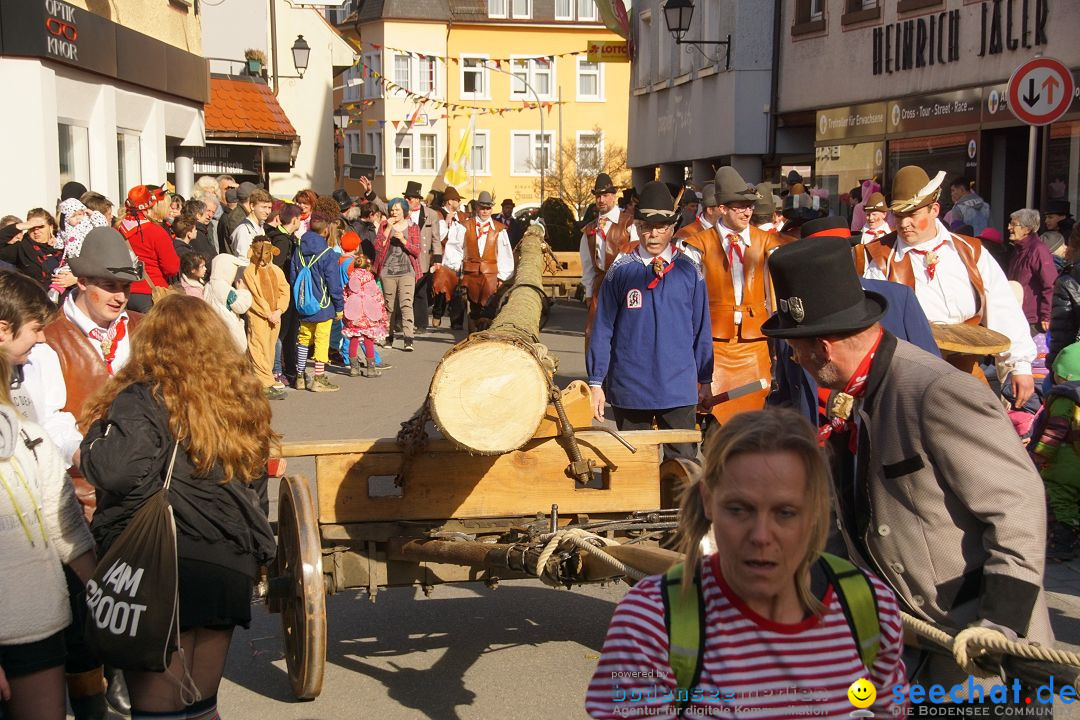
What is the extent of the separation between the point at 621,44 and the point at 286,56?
15.1 m

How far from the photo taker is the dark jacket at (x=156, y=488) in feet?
12.8

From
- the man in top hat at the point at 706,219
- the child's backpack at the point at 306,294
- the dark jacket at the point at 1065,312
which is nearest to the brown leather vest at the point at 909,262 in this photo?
the man in top hat at the point at 706,219

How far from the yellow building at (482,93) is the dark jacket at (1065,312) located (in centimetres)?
5603

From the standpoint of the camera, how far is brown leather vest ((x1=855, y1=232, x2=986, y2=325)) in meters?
6.52

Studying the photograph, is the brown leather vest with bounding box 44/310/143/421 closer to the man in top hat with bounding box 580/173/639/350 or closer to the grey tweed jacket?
the grey tweed jacket

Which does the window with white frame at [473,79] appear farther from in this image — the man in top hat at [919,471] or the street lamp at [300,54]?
the man in top hat at [919,471]

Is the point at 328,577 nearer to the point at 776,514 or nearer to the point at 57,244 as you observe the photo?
the point at 776,514

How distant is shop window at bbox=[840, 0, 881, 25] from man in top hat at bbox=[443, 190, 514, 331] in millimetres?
6607

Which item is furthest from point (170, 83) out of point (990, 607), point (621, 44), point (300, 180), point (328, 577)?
point (300, 180)

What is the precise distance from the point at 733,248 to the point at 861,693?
591 cm

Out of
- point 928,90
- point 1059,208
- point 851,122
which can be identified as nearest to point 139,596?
point 1059,208

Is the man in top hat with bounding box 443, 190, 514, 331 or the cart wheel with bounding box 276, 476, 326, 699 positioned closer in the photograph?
the cart wheel with bounding box 276, 476, 326, 699

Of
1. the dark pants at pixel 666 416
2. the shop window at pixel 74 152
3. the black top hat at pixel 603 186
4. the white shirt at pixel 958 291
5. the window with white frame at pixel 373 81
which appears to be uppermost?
the window with white frame at pixel 373 81

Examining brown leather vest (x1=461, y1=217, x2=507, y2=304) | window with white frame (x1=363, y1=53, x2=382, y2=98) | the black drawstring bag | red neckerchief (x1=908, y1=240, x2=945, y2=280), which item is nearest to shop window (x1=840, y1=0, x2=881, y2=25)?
brown leather vest (x1=461, y1=217, x2=507, y2=304)
